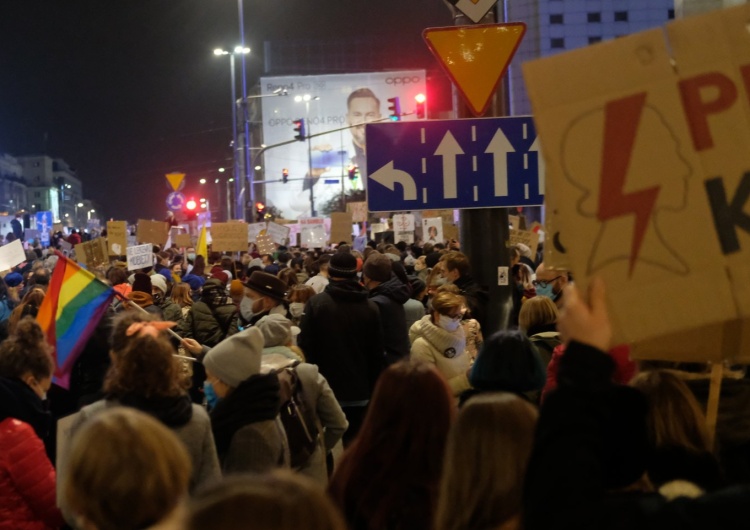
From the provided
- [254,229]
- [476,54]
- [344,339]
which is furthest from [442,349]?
[254,229]

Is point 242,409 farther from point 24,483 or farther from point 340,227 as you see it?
point 340,227

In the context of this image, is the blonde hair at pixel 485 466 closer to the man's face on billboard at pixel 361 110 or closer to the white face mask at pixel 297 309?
the white face mask at pixel 297 309

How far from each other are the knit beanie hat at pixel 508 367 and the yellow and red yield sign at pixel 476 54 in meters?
2.59

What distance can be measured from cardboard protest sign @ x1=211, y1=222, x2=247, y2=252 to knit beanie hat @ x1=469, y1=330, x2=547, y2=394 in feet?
48.8

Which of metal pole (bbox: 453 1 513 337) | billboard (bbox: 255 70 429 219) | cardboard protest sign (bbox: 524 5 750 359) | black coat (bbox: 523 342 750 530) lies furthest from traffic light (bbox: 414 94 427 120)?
billboard (bbox: 255 70 429 219)

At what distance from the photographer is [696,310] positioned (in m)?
2.28

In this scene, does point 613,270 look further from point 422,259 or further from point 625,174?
point 422,259

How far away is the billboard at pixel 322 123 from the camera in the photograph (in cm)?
9119

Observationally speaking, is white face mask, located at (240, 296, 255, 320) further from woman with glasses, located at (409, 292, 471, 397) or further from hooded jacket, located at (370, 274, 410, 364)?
woman with glasses, located at (409, 292, 471, 397)

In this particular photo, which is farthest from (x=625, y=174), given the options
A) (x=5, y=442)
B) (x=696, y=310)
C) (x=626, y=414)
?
(x=5, y=442)

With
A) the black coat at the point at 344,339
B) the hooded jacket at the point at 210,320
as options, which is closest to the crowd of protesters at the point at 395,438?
the black coat at the point at 344,339

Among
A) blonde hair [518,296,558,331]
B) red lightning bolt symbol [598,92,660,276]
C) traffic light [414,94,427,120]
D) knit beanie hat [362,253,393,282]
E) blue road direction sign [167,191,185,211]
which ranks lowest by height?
blonde hair [518,296,558,331]

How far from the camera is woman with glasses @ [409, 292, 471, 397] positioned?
6.55 m

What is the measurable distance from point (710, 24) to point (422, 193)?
4167 mm
